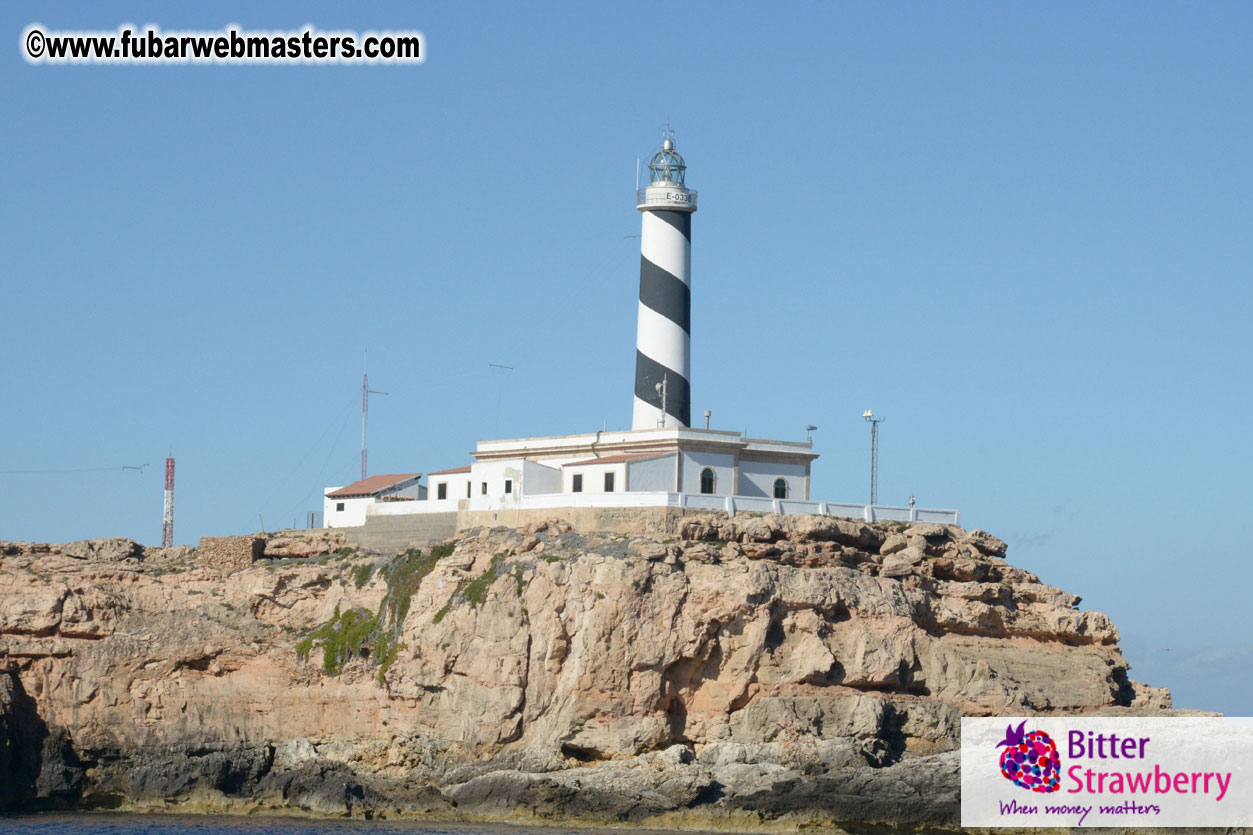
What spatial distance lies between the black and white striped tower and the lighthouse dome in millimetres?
239

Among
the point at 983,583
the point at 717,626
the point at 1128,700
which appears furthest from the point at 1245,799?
the point at 717,626

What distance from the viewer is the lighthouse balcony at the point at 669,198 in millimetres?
48594

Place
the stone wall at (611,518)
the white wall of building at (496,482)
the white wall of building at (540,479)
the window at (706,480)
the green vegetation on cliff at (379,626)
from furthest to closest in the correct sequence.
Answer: the white wall of building at (540,479) < the window at (706,480) < the white wall of building at (496,482) < the green vegetation on cliff at (379,626) < the stone wall at (611,518)

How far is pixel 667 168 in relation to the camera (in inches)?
1945

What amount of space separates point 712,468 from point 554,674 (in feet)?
26.5

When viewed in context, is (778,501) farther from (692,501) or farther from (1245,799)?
(1245,799)

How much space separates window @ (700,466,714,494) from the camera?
4622 centimetres

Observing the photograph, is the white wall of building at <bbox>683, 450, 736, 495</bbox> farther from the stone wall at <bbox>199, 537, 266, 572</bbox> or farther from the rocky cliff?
the stone wall at <bbox>199, 537, 266, 572</bbox>

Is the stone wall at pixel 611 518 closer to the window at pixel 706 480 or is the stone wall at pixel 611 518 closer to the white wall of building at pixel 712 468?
the white wall of building at pixel 712 468

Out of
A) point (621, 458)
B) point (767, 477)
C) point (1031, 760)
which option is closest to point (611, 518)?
point (621, 458)

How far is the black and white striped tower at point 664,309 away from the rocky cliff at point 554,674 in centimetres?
622

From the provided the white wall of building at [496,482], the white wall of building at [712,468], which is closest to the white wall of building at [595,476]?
the white wall of building at [496,482]

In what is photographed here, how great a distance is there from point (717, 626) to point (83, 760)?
15496mm

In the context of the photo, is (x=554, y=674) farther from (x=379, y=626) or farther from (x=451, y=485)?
(x=451, y=485)
